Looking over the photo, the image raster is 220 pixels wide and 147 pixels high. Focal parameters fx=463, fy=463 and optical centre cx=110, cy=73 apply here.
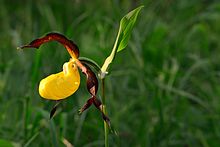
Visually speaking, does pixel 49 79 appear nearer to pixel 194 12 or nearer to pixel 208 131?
pixel 208 131

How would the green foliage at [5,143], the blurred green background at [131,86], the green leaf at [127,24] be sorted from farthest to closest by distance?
the blurred green background at [131,86]
the green foliage at [5,143]
the green leaf at [127,24]

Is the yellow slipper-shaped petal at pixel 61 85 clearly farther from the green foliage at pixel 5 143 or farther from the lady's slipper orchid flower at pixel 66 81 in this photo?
the green foliage at pixel 5 143

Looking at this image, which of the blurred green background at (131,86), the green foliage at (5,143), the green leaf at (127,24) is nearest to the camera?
the green leaf at (127,24)

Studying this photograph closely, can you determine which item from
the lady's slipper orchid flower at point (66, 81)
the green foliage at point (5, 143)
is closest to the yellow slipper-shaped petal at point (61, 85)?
the lady's slipper orchid flower at point (66, 81)

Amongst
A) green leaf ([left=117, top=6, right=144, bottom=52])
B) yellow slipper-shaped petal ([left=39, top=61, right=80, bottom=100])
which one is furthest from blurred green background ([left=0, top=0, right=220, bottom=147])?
green leaf ([left=117, top=6, right=144, bottom=52])

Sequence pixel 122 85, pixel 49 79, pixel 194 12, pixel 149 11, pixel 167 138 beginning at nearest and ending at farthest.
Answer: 1. pixel 49 79
2. pixel 167 138
3. pixel 122 85
4. pixel 149 11
5. pixel 194 12

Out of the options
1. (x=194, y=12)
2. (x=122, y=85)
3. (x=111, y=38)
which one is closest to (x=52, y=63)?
(x=122, y=85)

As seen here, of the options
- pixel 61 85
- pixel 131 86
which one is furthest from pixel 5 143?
Result: pixel 131 86
